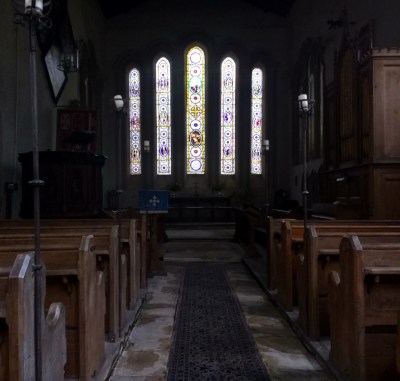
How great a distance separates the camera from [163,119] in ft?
44.7

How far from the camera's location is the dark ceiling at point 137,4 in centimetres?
1304

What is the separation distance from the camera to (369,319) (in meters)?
2.18

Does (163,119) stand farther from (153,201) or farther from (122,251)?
(122,251)

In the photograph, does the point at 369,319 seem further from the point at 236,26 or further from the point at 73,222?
the point at 236,26

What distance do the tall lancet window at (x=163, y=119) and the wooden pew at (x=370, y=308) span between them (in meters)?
11.5

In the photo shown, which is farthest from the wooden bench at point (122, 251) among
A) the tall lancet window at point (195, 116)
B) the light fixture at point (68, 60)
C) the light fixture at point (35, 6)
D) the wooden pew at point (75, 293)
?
the tall lancet window at point (195, 116)

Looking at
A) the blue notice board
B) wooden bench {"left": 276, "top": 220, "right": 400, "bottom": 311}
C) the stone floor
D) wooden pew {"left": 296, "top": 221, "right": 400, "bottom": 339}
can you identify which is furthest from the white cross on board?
wooden pew {"left": 296, "top": 221, "right": 400, "bottom": 339}

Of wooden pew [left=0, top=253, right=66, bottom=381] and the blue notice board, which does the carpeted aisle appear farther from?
the blue notice board

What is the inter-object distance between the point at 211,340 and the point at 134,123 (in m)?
11.2

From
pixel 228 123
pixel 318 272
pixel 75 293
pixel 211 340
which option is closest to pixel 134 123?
pixel 228 123

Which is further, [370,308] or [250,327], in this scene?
[250,327]

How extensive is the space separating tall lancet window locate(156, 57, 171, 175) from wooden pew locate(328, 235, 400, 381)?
11530 millimetres

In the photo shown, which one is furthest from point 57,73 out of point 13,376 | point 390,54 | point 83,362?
point 13,376

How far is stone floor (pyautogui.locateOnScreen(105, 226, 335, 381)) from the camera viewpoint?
102 inches
